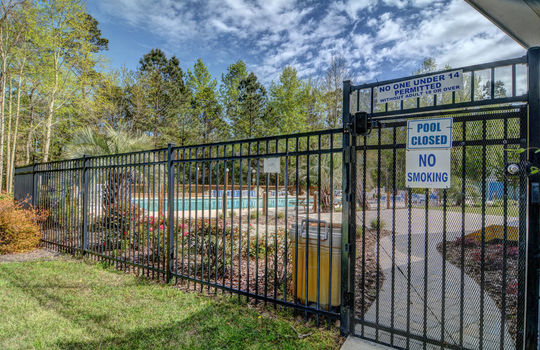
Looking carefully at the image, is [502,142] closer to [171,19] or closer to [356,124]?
[356,124]

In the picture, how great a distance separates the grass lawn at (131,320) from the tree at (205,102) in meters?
27.1

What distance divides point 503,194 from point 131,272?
537cm

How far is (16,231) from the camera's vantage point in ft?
20.6

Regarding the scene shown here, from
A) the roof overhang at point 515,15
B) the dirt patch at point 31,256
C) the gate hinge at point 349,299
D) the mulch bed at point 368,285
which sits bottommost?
the dirt patch at point 31,256

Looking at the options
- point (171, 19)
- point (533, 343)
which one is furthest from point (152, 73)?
point (533, 343)

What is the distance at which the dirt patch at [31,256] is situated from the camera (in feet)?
19.2

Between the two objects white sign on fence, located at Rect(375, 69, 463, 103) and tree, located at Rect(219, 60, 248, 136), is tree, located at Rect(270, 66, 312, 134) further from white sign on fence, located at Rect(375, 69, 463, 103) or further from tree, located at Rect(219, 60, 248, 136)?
white sign on fence, located at Rect(375, 69, 463, 103)

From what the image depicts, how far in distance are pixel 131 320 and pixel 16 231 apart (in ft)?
17.2

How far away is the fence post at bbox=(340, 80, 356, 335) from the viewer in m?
2.78

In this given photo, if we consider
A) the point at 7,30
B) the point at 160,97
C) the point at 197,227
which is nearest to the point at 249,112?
the point at 160,97

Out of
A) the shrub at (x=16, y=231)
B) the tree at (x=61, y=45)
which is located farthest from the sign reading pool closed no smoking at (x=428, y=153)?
the tree at (x=61, y=45)

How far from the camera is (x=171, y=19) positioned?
25.8 feet

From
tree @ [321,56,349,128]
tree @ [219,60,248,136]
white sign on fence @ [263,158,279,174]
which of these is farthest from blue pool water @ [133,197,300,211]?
tree @ [219,60,248,136]

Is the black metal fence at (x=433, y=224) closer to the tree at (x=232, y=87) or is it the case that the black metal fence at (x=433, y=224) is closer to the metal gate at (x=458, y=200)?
the metal gate at (x=458, y=200)
